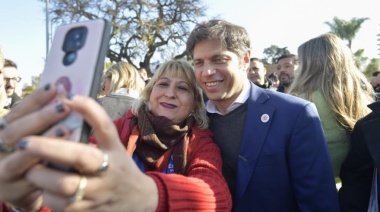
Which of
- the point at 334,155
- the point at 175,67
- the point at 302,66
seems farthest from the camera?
the point at 302,66

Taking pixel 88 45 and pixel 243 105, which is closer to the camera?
pixel 88 45

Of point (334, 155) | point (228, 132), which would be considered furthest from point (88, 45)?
point (334, 155)

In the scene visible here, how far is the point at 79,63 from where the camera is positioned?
87 centimetres

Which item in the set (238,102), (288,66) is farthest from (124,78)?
(288,66)

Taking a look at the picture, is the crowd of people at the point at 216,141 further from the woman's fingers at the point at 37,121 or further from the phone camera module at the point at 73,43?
the phone camera module at the point at 73,43

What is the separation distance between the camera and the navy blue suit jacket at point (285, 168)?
2010 millimetres

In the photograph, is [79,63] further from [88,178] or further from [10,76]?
[10,76]

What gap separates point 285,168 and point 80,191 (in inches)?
58.3

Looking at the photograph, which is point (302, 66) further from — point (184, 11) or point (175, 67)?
point (184, 11)

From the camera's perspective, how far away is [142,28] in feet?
70.3

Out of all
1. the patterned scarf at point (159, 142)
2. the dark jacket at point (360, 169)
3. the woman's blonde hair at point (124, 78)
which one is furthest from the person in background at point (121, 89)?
the dark jacket at point (360, 169)

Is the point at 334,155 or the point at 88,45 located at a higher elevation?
the point at 88,45

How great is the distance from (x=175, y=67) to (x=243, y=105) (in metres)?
0.48

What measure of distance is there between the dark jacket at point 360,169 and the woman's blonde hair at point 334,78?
0.56 meters
